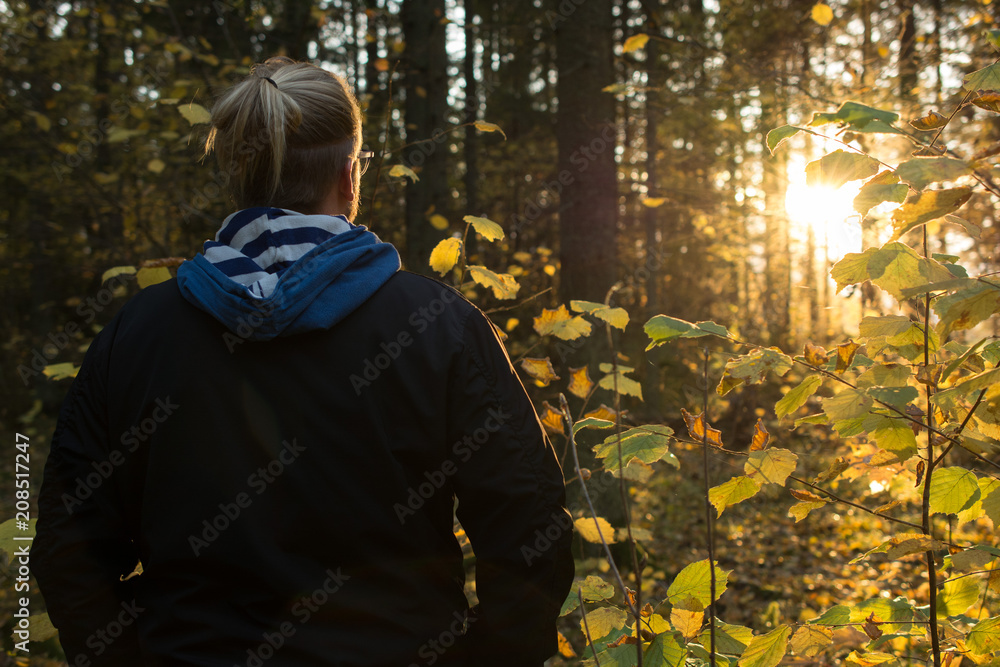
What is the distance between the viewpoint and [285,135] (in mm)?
1268

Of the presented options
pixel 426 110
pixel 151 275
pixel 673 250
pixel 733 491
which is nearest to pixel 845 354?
pixel 733 491

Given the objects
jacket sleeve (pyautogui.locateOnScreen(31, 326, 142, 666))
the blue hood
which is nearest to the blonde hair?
the blue hood

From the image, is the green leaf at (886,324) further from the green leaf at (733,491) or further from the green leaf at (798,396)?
the green leaf at (733,491)

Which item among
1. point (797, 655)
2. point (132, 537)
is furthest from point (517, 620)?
point (132, 537)

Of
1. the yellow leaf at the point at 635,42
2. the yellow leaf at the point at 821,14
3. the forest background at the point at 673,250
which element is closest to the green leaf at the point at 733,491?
the forest background at the point at 673,250

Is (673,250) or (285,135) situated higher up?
(285,135)

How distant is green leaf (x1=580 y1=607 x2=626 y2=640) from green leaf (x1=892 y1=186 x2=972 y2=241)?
117cm

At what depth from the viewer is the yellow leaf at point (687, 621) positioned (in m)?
1.52

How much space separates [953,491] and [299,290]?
1.58m

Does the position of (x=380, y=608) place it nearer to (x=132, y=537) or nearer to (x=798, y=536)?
(x=132, y=537)

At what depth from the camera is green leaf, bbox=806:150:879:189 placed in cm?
126

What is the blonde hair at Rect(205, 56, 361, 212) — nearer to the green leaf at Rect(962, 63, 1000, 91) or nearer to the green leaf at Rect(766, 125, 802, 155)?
the green leaf at Rect(766, 125, 802, 155)

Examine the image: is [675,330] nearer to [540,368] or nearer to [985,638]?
[540,368]

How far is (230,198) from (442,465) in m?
0.79
